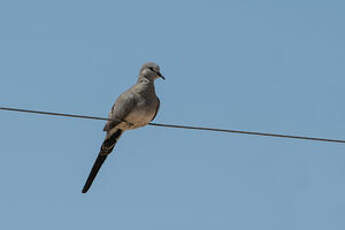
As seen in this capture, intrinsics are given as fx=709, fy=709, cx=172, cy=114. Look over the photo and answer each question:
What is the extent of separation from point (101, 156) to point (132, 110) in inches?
35.6

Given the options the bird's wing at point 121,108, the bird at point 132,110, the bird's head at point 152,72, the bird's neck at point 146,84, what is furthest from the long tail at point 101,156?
the bird's head at point 152,72

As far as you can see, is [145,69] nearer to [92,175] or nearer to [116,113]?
[116,113]

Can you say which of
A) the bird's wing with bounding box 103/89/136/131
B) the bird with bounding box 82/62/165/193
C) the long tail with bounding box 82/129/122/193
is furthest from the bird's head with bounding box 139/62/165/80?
the long tail with bounding box 82/129/122/193

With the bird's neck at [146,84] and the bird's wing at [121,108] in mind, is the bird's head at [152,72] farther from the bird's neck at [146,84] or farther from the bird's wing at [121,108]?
the bird's wing at [121,108]

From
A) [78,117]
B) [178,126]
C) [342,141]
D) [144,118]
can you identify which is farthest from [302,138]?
[144,118]

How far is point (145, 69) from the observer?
956 centimetres

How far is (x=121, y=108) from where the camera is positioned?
9227mm

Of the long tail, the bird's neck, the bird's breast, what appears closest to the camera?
the bird's breast

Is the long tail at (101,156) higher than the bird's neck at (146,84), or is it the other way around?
the bird's neck at (146,84)

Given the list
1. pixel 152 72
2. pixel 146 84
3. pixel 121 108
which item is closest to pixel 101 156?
pixel 121 108

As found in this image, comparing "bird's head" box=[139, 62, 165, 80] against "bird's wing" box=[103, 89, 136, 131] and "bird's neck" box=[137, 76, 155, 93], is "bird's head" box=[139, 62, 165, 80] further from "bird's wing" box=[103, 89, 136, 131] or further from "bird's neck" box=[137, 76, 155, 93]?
"bird's wing" box=[103, 89, 136, 131]

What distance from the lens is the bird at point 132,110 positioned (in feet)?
30.2

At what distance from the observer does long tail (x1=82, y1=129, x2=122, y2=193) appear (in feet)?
31.3

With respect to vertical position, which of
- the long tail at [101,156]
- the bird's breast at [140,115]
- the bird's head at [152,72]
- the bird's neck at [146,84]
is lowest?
the long tail at [101,156]
